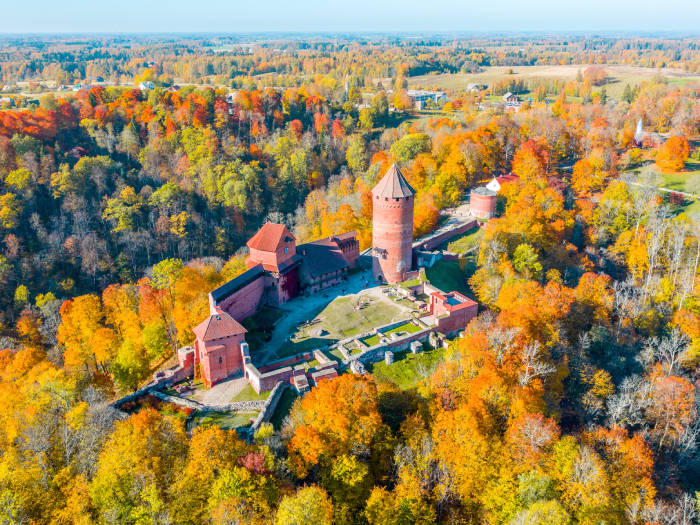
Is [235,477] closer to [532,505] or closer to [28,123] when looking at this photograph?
[532,505]

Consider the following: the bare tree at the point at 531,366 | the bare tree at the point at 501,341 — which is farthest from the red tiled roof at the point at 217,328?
the bare tree at the point at 531,366

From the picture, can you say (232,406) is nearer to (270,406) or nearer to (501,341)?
(270,406)

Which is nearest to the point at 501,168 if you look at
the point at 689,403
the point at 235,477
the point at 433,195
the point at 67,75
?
the point at 433,195

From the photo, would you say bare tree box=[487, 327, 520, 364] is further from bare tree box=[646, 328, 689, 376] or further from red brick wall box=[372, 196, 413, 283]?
bare tree box=[646, 328, 689, 376]

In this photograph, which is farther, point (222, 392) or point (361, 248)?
point (361, 248)

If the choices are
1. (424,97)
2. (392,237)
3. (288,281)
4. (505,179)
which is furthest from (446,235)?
(424,97)

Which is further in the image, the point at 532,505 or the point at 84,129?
the point at 84,129
